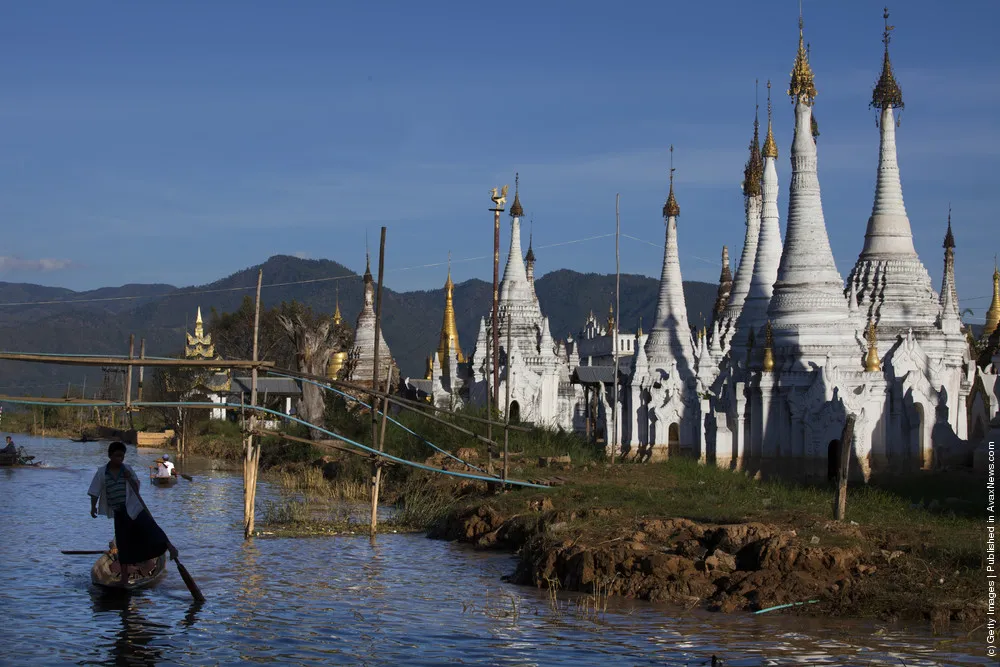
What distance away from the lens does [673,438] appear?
4197 cm

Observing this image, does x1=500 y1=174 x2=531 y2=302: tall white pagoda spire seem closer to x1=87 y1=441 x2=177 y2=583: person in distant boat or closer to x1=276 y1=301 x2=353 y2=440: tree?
x1=276 y1=301 x2=353 y2=440: tree

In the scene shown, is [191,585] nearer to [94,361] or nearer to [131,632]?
[131,632]

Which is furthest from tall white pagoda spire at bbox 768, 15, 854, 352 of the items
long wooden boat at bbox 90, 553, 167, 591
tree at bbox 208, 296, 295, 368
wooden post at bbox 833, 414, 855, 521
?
tree at bbox 208, 296, 295, 368

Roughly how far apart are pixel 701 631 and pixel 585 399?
129ft

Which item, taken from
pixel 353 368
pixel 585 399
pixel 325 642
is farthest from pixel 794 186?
pixel 353 368

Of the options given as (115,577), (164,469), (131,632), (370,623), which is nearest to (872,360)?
(164,469)

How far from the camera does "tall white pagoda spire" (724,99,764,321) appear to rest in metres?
48.7

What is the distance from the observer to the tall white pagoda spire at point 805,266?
35.2 metres

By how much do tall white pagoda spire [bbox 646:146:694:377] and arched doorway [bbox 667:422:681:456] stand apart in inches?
156

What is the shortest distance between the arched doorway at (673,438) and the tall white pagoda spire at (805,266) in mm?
6502

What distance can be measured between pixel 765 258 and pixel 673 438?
22.5 feet

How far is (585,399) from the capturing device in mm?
54156

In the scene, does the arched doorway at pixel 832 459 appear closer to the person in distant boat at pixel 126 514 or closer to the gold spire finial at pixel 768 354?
the gold spire finial at pixel 768 354

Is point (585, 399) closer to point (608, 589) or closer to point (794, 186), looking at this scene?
point (794, 186)
